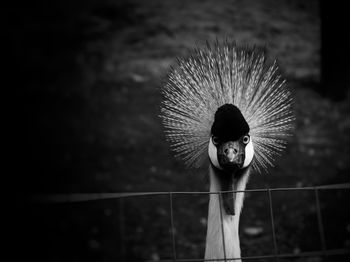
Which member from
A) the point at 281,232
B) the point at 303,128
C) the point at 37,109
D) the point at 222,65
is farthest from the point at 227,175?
the point at 37,109

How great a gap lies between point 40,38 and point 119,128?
100cm

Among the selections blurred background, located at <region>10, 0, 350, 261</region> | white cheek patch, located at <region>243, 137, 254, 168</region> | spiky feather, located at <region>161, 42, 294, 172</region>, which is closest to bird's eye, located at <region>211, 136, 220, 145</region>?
white cheek patch, located at <region>243, 137, 254, 168</region>

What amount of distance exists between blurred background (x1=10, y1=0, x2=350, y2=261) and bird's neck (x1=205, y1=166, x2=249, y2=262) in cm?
74

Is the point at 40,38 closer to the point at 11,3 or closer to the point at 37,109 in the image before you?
the point at 11,3

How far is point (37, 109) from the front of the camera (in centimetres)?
329

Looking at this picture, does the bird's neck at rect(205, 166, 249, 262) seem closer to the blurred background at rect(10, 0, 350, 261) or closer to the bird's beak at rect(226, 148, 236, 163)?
the bird's beak at rect(226, 148, 236, 163)

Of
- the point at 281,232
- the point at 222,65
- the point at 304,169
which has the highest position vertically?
the point at 222,65

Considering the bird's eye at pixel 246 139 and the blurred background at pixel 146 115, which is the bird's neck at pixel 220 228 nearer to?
the bird's eye at pixel 246 139

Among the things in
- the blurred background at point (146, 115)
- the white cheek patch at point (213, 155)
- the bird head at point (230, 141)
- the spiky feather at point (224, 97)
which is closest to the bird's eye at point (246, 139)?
the bird head at point (230, 141)

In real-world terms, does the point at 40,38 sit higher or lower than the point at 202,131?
higher

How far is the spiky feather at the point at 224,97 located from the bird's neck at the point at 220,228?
14cm

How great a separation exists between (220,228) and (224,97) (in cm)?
49

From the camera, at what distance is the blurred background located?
275cm

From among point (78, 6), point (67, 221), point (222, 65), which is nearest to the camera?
point (222, 65)
